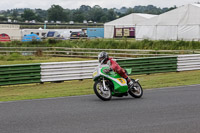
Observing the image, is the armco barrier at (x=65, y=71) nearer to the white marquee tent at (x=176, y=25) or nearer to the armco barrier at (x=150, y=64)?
the armco barrier at (x=150, y=64)

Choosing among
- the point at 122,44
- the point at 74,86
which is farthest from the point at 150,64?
the point at 122,44

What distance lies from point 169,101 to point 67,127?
4.24m

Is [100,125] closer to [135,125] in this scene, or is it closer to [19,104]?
[135,125]

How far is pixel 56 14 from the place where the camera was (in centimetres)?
15875

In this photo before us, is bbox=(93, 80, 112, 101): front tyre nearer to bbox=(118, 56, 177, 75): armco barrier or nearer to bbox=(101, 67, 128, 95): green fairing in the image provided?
bbox=(101, 67, 128, 95): green fairing

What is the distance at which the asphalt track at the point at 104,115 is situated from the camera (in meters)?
7.29

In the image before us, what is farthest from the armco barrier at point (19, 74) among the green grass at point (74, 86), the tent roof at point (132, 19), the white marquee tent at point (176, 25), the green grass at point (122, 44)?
the tent roof at point (132, 19)

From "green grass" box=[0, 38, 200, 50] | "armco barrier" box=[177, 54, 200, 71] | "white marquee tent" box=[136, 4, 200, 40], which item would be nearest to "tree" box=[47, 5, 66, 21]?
"white marquee tent" box=[136, 4, 200, 40]

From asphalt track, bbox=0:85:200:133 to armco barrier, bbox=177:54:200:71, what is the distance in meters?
9.04

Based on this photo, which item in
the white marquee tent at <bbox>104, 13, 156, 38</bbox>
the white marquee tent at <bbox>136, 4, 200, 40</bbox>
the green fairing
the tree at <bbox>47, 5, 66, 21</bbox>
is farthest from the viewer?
the tree at <bbox>47, 5, 66, 21</bbox>

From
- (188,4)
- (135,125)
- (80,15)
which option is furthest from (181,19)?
(80,15)

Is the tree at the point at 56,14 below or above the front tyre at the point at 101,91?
above

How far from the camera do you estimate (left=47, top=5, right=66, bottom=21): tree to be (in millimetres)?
157500

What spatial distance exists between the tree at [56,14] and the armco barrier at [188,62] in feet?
458
